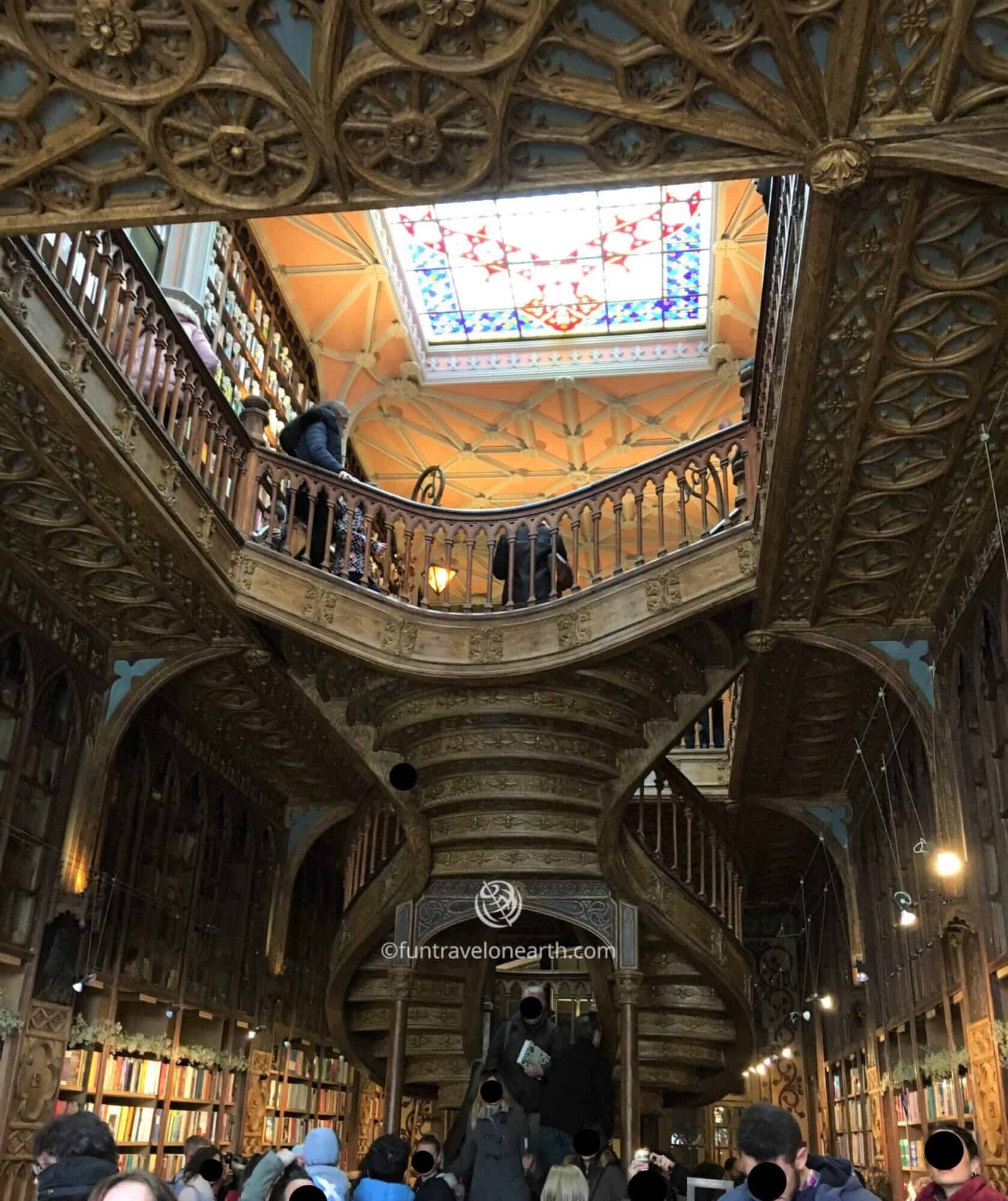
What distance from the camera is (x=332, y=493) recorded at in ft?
23.4

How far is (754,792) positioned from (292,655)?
4.27m

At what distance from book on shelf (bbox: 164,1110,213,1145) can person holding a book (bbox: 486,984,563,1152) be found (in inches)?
84.4

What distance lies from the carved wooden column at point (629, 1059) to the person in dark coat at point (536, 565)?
103 inches

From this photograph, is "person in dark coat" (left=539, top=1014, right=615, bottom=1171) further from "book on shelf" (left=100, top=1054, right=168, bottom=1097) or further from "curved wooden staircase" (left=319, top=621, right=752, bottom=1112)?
"book on shelf" (left=100, top=1054, right=168, bottom=1097)

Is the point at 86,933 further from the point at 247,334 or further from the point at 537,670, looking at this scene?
the point at 247,334

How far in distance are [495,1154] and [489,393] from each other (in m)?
9.68

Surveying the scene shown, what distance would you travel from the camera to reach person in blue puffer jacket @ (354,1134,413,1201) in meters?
3.49

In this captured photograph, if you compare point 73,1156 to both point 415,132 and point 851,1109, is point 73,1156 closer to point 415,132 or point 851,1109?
point 415,132

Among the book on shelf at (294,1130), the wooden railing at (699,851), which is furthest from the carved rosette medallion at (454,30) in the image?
the book on shelf at (294,1130)

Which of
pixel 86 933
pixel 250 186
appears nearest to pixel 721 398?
pixel 86 933

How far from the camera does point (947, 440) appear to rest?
15.9 ft

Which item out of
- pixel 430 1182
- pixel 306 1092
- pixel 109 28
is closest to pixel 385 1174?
pixel 430 1182

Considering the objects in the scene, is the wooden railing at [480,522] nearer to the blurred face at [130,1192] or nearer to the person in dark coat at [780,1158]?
the person in dark coat at [780,1158]

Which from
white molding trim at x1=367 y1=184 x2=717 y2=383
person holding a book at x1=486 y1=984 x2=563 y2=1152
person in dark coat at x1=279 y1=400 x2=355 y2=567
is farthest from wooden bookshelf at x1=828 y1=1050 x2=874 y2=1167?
white molding trim at x1=367 y1=184 x2=717 y2=383
